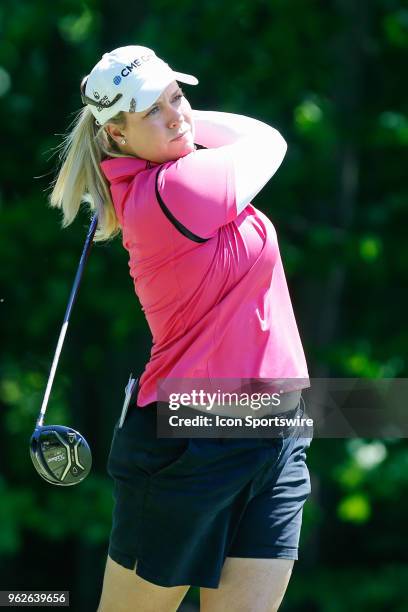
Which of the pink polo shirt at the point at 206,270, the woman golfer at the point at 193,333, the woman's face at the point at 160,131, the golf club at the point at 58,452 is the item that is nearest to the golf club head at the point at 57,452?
the golf club at the point at 58,452

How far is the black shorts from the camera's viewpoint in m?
2.48

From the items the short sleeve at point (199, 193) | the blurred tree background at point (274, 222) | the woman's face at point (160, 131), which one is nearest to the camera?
the short sleeve at point (199, 193)

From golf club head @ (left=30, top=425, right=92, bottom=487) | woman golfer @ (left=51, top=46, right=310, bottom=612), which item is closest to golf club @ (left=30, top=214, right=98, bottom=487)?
golf club head @ (left=30, top=425, right=92, bottom=487)

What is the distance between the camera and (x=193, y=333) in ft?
8.20

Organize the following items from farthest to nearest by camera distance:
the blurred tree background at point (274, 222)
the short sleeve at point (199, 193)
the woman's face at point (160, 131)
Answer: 1. the blurred tree background at point (274, 222)
2. the woman's face at point (160, 131)
3. the short sleeve at point (199, 193)

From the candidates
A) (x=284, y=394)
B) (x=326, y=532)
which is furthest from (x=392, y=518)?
(x=284, y=394)

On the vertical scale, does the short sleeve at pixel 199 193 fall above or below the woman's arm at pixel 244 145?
below

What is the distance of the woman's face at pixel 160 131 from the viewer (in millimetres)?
2506

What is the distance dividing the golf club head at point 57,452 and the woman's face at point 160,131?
0.65 meters

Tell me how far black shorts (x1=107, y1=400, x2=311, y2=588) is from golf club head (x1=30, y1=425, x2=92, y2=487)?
5.7 inches

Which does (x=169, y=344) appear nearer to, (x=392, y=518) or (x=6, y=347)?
(x=6, y=347)

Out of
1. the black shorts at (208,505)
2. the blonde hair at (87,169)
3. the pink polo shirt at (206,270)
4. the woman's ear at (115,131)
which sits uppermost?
the woman's ear at (115,131)

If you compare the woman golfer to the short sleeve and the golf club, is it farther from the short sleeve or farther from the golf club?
the golf club

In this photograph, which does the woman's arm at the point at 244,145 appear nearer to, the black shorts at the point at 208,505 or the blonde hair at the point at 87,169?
the blonde hair at the point at 87,169
